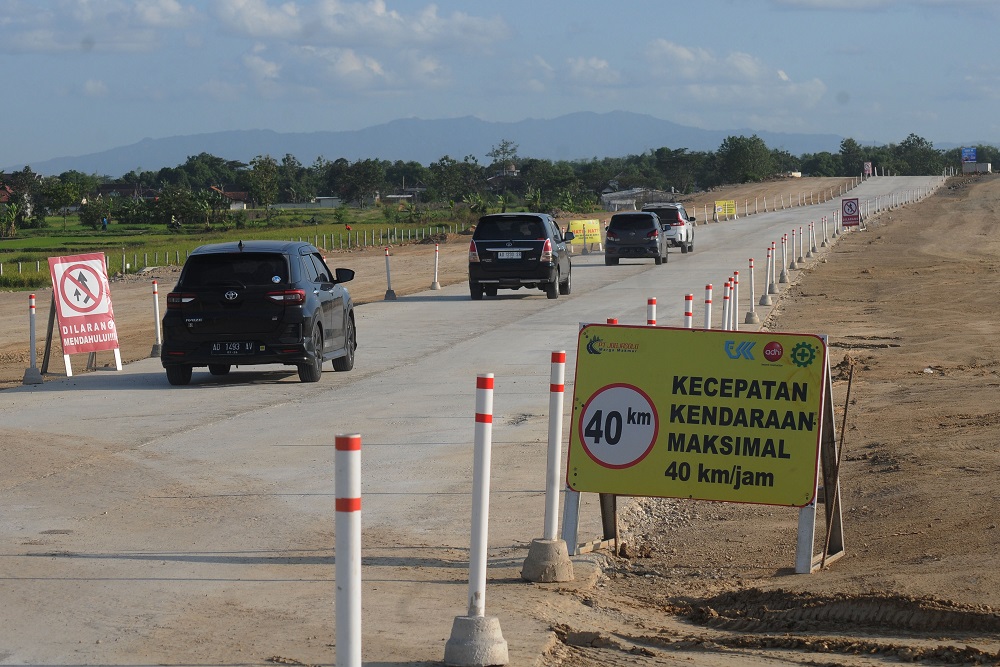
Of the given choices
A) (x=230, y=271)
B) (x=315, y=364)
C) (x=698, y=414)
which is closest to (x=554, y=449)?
(x=698, y=414)

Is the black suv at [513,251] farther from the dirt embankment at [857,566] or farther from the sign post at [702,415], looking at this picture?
the sign post at [702,415]

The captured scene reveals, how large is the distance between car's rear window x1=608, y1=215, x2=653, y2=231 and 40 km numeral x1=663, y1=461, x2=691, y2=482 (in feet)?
118

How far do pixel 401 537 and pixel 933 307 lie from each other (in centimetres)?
2279

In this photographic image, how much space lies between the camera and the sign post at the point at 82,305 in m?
19.0

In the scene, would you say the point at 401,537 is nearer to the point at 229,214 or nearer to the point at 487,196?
the point at 229,214

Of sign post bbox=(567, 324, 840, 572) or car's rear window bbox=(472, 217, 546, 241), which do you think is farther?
car's rear window bbox=(472, 217, 546, 241)

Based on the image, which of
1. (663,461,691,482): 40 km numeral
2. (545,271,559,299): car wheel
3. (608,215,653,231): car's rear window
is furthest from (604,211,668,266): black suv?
(663,461,691,482): 40 km numeral

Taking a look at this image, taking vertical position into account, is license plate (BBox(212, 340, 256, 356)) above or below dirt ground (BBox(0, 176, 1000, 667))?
above

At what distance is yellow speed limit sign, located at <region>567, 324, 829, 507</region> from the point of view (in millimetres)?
8203

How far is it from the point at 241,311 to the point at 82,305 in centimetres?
387

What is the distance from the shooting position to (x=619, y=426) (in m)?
8.43

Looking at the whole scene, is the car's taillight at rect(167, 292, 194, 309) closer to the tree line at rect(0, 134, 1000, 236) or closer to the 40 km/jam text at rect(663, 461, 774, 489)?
the 40 km/jam text at rect(663, 461, 774, 489)

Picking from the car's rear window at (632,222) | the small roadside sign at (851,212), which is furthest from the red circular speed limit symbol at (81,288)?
the small roadside sign at (851,212)

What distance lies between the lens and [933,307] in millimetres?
29297
